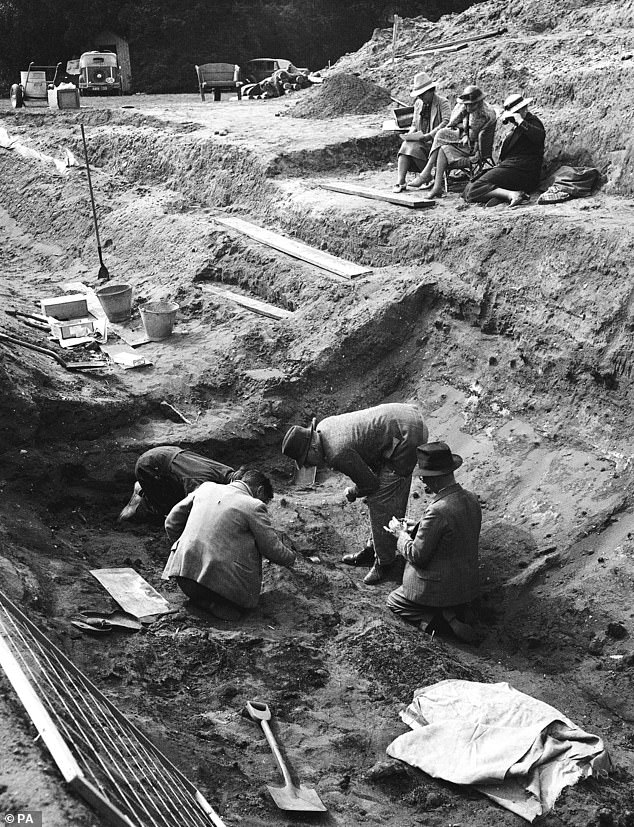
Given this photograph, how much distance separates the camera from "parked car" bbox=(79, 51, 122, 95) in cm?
2381

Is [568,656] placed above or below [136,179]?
below

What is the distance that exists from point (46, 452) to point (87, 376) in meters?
1.32

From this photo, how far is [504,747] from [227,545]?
220 centimetres

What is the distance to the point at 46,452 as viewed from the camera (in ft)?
24.1

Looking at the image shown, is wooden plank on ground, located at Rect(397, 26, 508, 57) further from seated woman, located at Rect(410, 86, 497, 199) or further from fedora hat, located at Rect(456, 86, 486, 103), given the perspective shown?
fedora hat, located at Rect(456, 86, 486, 103)

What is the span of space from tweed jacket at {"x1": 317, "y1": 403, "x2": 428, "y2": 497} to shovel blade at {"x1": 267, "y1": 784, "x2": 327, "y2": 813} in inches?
108

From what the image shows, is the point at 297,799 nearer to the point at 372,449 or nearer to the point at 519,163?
the point at 372,449

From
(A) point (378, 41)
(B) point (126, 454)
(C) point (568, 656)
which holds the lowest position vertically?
(C) point (568, 656)

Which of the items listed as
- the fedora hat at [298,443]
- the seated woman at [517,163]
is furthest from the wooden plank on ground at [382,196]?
the fedora hat at [298,443]

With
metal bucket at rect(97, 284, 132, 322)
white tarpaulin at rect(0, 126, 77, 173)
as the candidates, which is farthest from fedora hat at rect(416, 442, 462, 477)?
white tarpaulin at rect(0, 126, 77, 173)

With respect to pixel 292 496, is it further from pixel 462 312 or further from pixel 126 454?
pixel 462 312

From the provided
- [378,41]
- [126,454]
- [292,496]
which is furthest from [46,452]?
[378,41]

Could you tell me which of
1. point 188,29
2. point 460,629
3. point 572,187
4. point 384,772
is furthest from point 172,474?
point 188,29

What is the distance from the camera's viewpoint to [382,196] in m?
10.8
